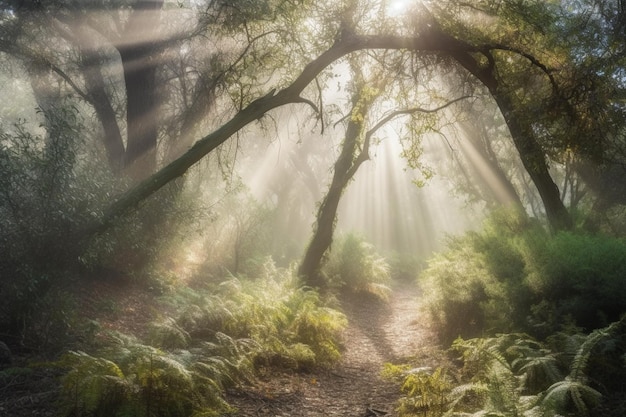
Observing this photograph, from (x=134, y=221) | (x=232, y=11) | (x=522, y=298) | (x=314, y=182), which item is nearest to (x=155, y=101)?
(x=134, y=221)

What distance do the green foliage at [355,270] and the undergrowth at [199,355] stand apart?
4.82 meters

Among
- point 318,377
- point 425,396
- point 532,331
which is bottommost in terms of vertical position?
point 425,396

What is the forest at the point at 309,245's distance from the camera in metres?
4.61

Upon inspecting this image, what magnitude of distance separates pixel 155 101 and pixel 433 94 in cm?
834

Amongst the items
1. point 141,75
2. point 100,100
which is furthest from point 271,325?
point 100,100

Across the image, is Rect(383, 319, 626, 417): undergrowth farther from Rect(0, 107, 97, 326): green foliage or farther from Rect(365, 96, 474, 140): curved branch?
Rect(365, 96, 474, 140): curved branch

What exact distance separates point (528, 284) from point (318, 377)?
3389 millimetres

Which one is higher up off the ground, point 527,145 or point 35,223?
point 527,145

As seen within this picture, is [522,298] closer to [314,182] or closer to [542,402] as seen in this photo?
[542,402]

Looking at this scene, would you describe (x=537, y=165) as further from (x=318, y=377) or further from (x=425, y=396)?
(x=318, y=377)

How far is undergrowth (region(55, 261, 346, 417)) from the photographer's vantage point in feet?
12.5

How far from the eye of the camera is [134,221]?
34.7 ft

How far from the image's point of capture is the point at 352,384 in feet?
21.4

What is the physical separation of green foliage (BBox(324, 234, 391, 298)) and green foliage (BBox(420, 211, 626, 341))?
5.31 metres
